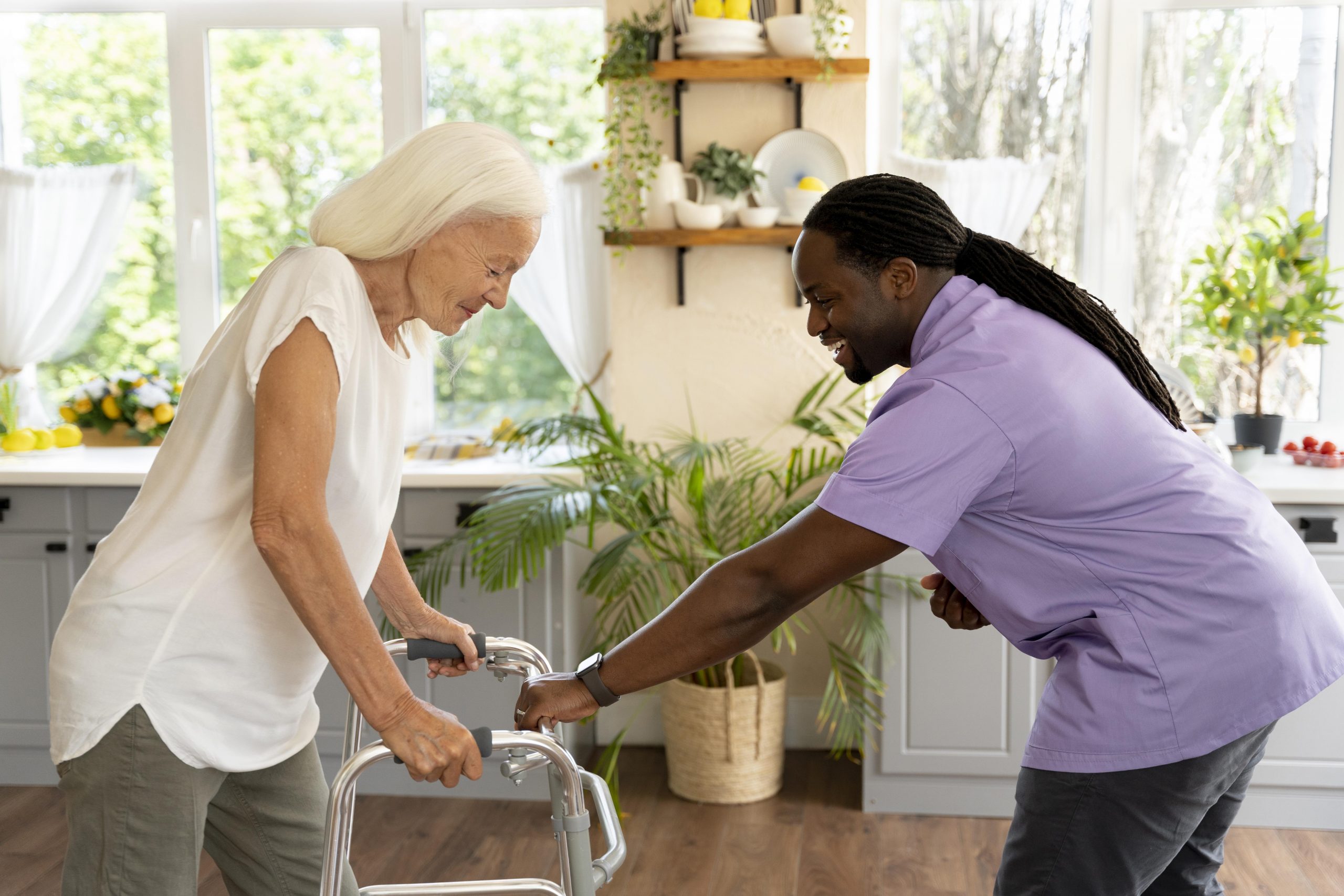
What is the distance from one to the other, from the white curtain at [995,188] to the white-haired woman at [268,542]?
234 centimetres

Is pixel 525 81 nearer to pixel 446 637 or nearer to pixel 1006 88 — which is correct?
pixel 1006 88

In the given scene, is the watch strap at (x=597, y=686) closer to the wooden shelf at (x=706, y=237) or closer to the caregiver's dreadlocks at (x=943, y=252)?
the caregiver's dreadlocks at (x=943, y=252)

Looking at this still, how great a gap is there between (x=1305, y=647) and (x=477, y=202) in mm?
1007

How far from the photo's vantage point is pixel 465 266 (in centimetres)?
135

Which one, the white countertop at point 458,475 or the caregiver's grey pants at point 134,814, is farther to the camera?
the white countertop at point 458,475

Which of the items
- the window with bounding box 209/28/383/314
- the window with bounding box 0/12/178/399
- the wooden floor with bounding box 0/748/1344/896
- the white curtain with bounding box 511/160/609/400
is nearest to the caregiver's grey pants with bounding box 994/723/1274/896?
the wooden floor with bounding box 0/748/1344/896

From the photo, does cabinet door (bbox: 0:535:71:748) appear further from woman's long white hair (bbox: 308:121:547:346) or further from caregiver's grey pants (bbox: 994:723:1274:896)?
caregiver's grey pants (bbox: 994:723:1274:896)

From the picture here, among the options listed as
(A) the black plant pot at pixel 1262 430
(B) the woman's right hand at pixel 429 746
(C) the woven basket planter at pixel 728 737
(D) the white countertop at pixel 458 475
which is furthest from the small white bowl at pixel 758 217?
(B) the woman's right hand at pixel 429 746

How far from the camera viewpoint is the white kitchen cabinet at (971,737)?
276 cm

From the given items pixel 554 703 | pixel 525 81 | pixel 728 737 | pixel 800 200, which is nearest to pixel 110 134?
pixel 525 81

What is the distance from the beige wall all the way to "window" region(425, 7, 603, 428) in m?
0.45

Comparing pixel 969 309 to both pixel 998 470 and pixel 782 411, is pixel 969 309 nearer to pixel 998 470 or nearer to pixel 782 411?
pixel 998 470

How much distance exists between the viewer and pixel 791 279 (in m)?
3.20

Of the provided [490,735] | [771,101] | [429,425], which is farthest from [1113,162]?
Answer: [490,735]
